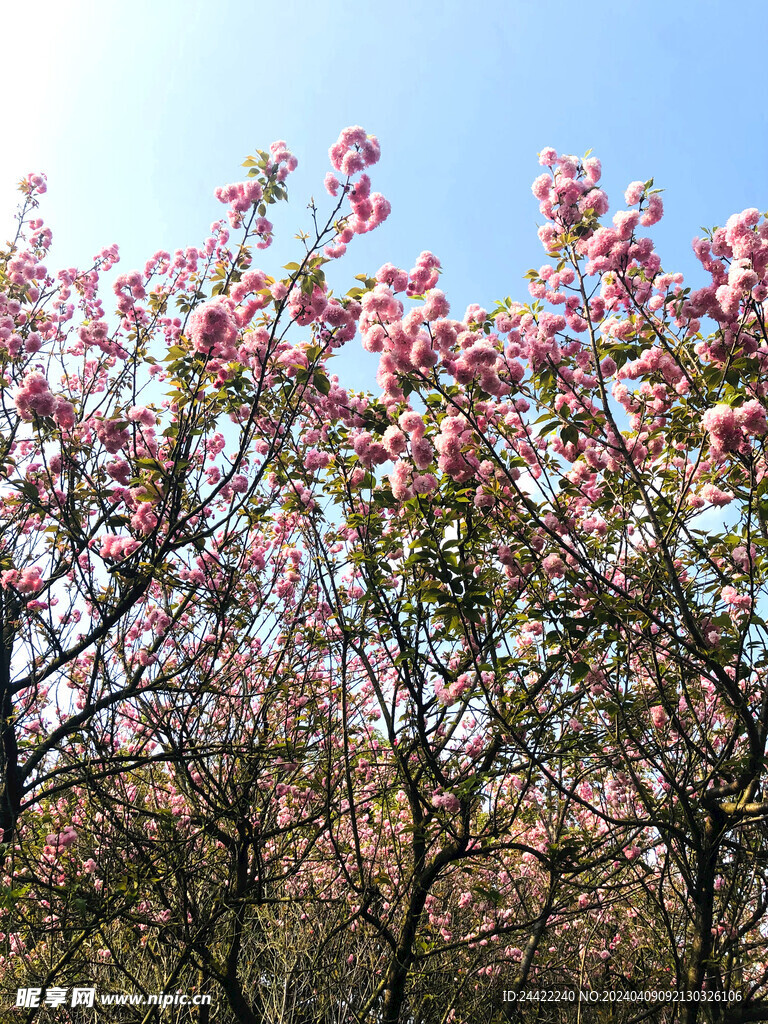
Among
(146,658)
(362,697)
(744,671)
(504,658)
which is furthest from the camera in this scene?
(362,697)

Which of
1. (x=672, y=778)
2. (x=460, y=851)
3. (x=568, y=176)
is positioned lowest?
(x=460, y=851)

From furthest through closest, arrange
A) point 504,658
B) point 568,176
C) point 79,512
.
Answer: point 79,512 → point 504,658 → point 568,176

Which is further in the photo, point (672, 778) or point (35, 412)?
point (35, 412)

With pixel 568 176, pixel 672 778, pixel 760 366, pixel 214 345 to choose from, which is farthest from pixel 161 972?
pixel 568 176

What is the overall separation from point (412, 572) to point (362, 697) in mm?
2718

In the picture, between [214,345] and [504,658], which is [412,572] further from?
[214,345]

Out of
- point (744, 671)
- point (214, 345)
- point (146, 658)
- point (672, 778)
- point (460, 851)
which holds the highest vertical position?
point (214, 345)

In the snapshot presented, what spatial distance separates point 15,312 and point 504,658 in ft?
14.3

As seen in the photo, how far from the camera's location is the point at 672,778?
3328 millimetres

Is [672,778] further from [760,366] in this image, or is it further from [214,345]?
[214,345]

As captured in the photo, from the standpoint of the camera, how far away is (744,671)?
364 cm

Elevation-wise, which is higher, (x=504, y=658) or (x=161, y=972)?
(x=504, y=658)

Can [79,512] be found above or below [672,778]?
above

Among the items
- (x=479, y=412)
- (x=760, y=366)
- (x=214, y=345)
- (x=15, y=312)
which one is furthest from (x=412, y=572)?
(x=15, y=312)
